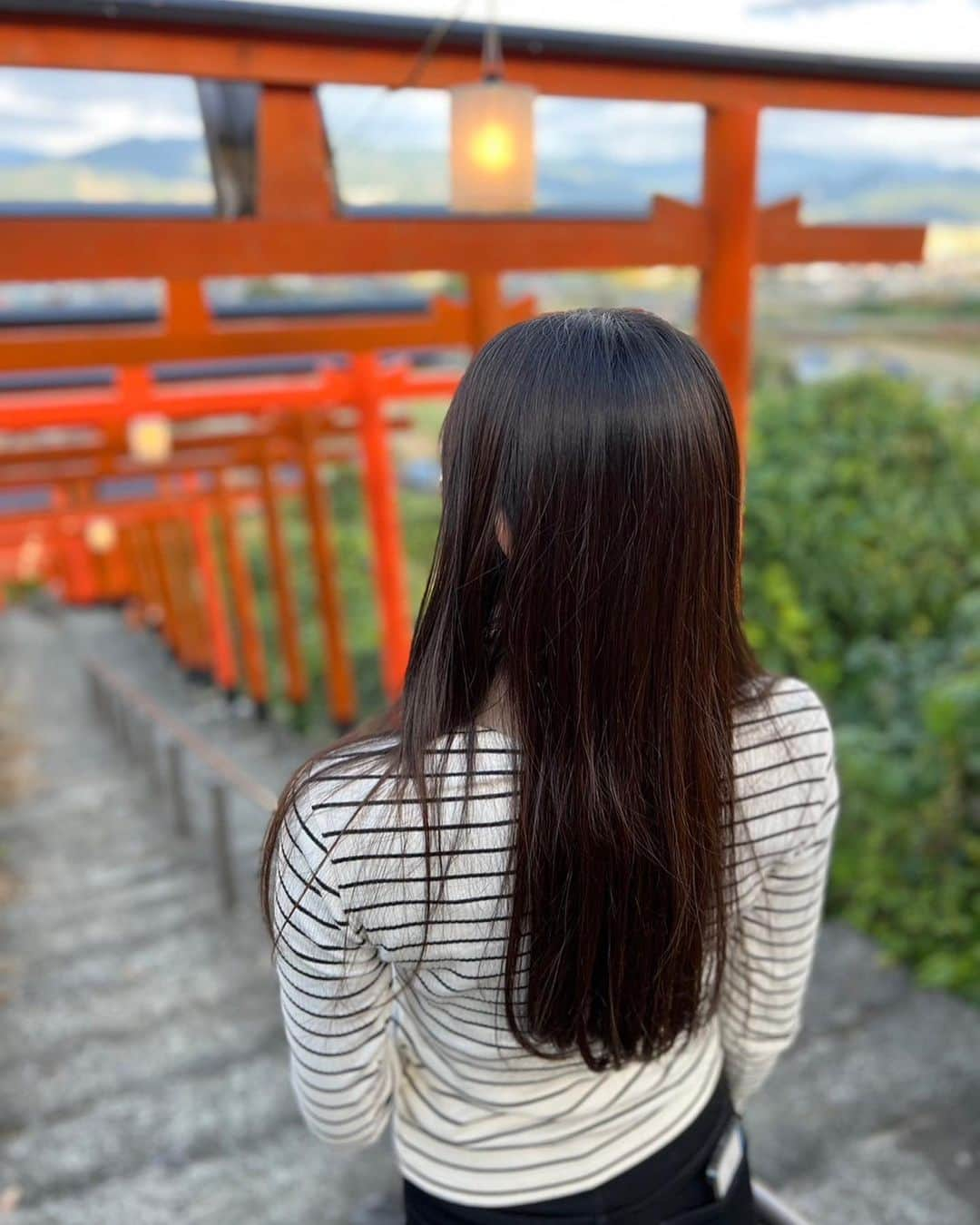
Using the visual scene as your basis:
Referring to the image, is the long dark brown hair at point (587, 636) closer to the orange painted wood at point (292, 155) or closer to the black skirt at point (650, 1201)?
the black skirt at point (650, 1201)

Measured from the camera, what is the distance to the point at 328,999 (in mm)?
956

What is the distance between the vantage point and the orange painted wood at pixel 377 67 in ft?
7.82

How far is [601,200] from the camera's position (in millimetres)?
4484

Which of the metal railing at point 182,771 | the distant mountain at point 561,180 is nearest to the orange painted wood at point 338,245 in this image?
the distant mountain at point 561,180

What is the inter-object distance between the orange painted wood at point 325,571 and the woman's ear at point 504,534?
28.0 ft

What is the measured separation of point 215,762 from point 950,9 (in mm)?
4334

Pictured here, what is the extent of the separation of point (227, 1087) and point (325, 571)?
6376mm

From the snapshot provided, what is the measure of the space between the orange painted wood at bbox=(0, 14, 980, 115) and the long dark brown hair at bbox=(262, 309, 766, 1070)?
215 centimetres

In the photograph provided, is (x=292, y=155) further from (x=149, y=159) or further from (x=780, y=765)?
(x=780, y=765)

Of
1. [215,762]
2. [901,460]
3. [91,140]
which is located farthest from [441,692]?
[901,460]

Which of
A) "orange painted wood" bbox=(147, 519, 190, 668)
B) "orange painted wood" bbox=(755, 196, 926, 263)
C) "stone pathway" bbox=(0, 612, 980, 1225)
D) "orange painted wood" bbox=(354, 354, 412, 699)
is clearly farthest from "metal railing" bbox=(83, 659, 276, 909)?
"orange painted wood" bbox=(147, 519, 190, 668)

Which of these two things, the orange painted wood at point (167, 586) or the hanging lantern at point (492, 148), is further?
the orange painted wood at point (167, 586)

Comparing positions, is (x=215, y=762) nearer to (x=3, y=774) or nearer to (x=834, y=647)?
(x=834, y=647)

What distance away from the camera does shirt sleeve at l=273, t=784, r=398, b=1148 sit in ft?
2.83
